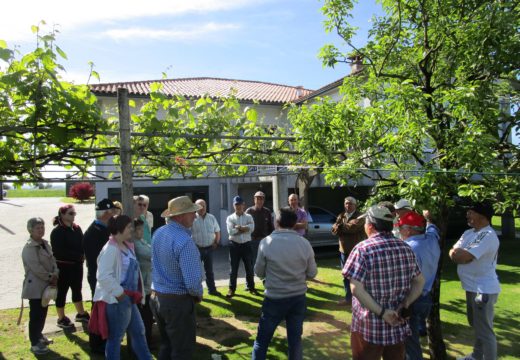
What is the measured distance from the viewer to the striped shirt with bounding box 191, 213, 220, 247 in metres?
7.50

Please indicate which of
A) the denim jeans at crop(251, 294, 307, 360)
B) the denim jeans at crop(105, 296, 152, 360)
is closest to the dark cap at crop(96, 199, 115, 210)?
the denim jeans at crop(105, 296, 152, 360)

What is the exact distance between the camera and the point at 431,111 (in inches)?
169

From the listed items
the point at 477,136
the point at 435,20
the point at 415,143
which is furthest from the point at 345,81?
the point at 477,136

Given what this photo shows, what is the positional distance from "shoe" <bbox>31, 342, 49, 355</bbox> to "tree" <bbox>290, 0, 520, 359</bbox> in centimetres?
405

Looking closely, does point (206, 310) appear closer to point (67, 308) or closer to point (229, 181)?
point (67, 308)

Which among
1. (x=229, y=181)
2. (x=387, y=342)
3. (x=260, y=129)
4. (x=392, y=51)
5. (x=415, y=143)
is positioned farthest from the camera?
(x=229, y=181)

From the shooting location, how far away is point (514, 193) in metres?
3.79

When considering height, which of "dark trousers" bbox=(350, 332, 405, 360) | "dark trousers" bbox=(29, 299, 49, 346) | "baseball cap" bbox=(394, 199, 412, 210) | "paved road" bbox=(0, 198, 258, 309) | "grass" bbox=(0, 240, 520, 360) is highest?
"baseball cap" bbox=(394, 199, 412, 210)

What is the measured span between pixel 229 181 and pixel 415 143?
11.3m

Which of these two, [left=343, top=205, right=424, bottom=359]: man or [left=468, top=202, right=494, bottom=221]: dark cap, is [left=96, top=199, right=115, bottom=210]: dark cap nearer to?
[left=343, top=205, right=424, bottom=359]: man

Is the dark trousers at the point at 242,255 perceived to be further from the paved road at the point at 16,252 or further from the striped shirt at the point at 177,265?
the striped shirt at the point at 177,265

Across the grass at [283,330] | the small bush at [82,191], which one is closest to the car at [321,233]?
the grass at [283,330]

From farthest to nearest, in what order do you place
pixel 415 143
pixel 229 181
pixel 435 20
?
pixel 229 181, pixel 435 20, pixel 415 143

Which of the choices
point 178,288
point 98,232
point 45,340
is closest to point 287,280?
point 178,288
